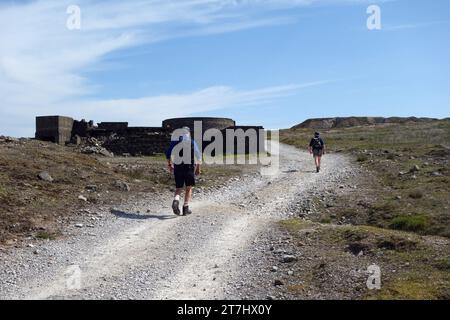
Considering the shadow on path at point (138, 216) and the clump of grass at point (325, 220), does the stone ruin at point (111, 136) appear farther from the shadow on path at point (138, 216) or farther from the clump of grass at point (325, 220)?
the clump of grass at point (325, 220)

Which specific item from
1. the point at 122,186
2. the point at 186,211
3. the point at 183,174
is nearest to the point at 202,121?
the point at 122,186

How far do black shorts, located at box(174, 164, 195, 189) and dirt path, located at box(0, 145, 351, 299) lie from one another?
79 centimetres

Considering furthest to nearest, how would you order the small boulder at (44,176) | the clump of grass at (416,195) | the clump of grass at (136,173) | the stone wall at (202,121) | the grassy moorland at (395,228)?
the stone wall at (202,121)
the clump of grass at (136,173)
the clump of grass at (416,195)
the small boulder at (44,176)
the grassy moorland at (395,228)

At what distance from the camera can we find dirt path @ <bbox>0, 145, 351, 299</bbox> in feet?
25.6

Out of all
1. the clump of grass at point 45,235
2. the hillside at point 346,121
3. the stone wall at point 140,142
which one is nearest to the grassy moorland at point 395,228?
the clump of grass at point 45,235

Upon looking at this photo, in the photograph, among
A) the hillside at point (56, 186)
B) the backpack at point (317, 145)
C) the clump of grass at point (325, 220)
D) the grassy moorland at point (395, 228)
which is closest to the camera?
the grassy moorland at point (395, 228)

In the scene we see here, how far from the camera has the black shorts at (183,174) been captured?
1292cm

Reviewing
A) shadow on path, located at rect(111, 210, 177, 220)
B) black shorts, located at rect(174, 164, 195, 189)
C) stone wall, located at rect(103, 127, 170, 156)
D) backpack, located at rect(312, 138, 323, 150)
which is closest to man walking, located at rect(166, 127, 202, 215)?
black shorts, located at rect(174, 164, 195, 189)

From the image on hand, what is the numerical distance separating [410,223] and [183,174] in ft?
18.3

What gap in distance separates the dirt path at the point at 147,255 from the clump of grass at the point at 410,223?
110 inches

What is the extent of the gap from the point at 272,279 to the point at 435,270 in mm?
2673

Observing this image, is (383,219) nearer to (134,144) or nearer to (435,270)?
(435,270)
